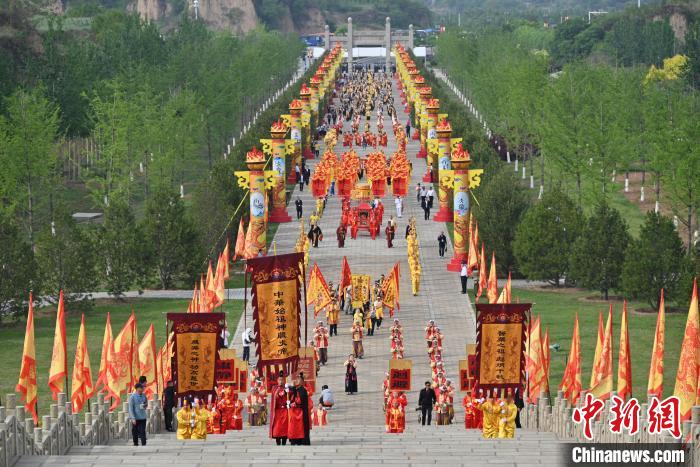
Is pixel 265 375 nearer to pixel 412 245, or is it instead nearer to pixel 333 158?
pixel 412 245

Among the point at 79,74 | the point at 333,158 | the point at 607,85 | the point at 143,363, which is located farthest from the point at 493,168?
the point at 143,363

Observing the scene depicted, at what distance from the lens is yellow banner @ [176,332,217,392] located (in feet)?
132

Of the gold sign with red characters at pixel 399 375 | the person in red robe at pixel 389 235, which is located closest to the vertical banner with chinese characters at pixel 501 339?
the gold sign with red characters at pixel 399 375

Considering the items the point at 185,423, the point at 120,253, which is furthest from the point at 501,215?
the point at 185,423

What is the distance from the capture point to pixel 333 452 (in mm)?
32156

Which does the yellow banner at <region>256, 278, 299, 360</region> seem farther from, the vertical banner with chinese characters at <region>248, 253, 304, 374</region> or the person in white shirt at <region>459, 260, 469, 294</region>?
the person in white shirt at <region>459, 260, 469, 294</region>

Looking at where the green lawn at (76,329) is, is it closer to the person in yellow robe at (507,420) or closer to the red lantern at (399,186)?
the person in yellow robe at (507,420)

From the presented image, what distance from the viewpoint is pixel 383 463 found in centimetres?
3102

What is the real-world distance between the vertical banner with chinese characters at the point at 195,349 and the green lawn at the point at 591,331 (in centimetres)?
1301

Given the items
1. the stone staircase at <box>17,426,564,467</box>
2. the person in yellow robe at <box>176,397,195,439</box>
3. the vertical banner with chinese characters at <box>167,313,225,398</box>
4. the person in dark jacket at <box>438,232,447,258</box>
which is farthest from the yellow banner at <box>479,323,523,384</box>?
the person in dark jacket at <box>438,232,447,258</box>

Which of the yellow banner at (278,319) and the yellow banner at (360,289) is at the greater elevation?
the yellow banner at (278,319)

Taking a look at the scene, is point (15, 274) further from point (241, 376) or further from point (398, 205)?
point (398, 205)

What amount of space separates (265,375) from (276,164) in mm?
46621

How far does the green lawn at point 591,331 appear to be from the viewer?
5216 centimetres
